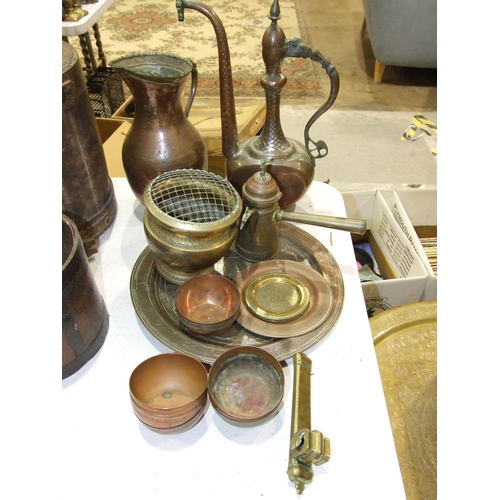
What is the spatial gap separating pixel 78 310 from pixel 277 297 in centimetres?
35

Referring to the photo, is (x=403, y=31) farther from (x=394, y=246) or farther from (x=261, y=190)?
(x=261, y=190)

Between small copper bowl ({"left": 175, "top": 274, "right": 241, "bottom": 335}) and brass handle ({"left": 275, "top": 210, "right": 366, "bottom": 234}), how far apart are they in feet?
0.58

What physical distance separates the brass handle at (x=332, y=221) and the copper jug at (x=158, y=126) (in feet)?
0.82

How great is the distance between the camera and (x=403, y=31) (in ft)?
8.61

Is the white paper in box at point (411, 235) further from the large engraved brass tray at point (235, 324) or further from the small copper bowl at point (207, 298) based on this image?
the small copper bowl at point (207, 298)

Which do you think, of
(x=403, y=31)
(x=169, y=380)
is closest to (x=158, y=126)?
(x=169, y=380)

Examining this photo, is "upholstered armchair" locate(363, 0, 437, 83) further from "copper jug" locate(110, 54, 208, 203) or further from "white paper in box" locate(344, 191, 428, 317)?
"copper jug" locate(110, 54, 208, 203)

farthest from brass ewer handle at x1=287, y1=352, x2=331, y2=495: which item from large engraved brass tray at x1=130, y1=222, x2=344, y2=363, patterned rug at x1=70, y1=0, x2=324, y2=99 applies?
patterned rug at x1=70, y1=0, x2=324, y2=99

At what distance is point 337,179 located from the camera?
2.18 m

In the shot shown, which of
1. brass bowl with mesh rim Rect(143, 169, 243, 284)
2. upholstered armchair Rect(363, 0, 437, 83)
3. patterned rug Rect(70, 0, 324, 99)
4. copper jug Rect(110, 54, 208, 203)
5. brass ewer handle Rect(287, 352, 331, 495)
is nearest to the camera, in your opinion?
brass ewer handle Rect(287, 352, 331, 495)

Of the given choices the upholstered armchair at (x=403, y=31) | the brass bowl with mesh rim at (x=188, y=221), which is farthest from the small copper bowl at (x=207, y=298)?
the upholstered armchair at (x=403, y=31)

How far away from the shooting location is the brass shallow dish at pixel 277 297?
2.69 ft

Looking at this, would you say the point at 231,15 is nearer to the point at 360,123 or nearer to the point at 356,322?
the point at 360,123

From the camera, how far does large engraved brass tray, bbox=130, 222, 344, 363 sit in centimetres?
77
